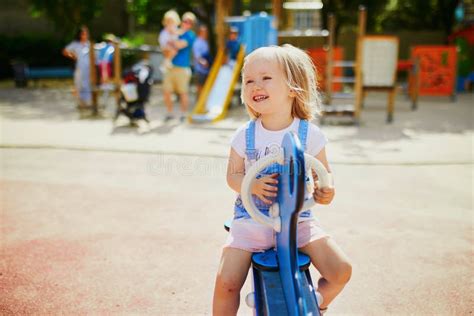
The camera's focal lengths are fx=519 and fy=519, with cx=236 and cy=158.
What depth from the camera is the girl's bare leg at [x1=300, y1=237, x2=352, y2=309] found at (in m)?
2.12

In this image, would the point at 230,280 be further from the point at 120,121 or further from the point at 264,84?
the point at 120,121

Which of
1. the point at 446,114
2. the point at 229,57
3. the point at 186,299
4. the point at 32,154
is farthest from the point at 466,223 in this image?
the point at 229,57

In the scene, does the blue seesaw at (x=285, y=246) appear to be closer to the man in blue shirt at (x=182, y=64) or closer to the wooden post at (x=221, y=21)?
the man in blue shirt at (x=182, y=64)

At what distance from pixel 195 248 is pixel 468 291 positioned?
169 centimetres

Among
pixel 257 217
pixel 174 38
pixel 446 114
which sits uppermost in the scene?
pixel 174 38

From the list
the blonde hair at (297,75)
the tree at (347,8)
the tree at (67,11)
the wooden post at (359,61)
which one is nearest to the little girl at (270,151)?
the blonde hair at (297,75)

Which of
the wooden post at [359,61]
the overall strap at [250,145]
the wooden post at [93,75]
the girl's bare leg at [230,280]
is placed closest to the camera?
the girl's bare leg at [230,280]

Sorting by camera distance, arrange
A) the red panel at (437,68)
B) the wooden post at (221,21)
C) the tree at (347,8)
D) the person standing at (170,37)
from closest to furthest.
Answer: the person standing at (170,37)
the wooden post at (221,21)
the red panel at (437,68)
the tree at (347,8)

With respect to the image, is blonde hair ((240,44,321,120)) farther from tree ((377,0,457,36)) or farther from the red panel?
tree ((377,0,457,36))

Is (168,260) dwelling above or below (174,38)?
below

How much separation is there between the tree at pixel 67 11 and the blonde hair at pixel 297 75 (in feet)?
59.4

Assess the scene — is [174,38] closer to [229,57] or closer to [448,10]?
[229,57]

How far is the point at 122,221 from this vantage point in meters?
4.06

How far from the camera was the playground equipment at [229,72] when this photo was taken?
1016 centimetres
